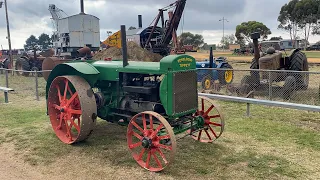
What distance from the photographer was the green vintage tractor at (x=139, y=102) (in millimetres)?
4527

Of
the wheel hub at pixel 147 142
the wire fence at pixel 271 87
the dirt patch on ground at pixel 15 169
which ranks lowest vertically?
the dirt patch on ground at pixel 15 169

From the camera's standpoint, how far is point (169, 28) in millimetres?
21141

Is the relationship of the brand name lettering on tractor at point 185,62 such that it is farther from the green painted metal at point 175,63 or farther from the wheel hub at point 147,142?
the wheel hub at point 147,142

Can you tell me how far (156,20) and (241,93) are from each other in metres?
13.5

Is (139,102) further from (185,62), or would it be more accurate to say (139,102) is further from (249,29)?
(249,29)

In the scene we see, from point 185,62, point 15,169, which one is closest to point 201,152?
point 185,62

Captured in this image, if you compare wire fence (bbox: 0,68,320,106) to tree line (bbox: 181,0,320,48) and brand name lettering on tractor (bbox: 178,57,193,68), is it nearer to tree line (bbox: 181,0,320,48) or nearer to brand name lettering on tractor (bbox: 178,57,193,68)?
brand name lettering on tractor (bbox: 178,57,193,68)

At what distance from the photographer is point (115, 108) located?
A: 18.4ft

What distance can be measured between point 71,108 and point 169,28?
53.5 ft

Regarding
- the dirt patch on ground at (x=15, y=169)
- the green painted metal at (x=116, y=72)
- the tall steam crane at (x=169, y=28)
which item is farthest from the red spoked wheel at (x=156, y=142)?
the tall steam crane at (x=169, y=28)

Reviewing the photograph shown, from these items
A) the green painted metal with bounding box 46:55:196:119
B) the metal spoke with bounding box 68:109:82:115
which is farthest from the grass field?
the green painted metal with bounding box 46:55:196:119

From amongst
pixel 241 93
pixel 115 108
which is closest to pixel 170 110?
pixel 115 108

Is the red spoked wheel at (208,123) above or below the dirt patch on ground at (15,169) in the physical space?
above

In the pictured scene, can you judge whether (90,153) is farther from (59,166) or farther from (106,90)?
(106,90)
